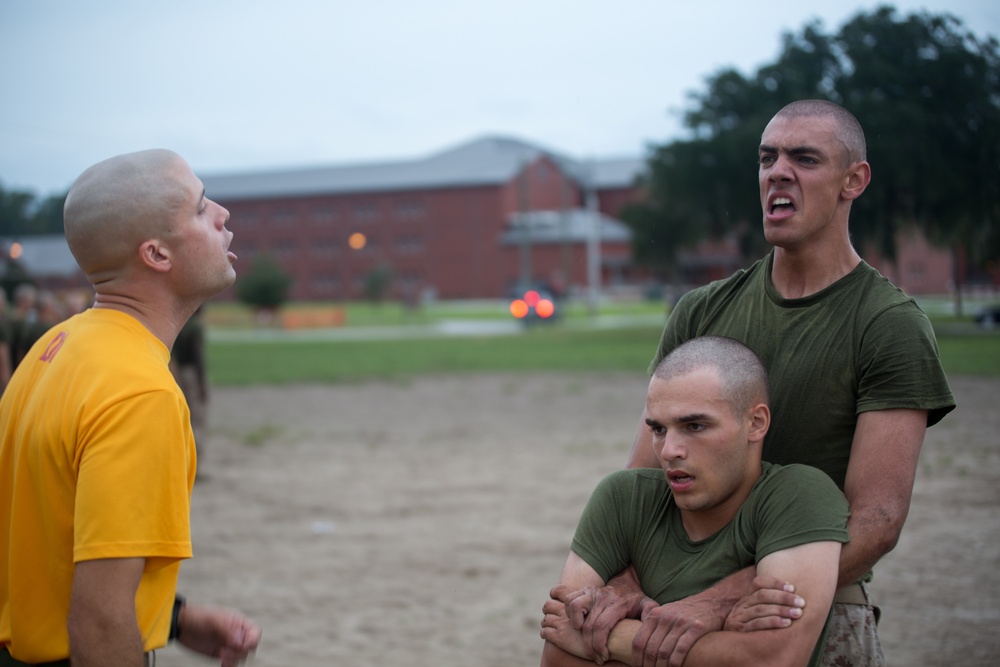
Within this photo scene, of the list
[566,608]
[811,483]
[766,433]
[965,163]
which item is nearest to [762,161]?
[766,433]

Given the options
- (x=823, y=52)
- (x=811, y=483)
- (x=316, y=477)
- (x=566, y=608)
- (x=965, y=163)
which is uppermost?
(x=823, y=52)

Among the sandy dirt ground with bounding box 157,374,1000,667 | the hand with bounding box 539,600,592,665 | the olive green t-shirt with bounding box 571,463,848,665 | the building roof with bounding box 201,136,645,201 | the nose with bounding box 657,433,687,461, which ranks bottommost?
the sandy dirt ground with bounding box 157,374,1000,667

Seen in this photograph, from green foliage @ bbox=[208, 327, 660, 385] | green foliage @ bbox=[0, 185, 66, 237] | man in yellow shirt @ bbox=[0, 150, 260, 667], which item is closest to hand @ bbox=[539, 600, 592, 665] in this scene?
man in yellow shirt @ bbox=[0, 150, 260, 667]

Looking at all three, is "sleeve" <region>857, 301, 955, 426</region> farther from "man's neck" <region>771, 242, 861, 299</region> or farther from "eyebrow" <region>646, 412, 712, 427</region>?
"eyebrow" <region>646, 412, 712, 427</region>

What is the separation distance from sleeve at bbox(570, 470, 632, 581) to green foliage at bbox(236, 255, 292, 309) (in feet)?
157

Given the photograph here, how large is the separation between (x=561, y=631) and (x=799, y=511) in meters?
0.67

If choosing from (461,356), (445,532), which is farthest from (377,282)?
(445,532)

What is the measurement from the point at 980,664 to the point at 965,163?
13104 mm

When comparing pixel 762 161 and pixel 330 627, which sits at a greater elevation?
pixel 762 161

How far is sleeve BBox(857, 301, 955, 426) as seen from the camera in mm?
2410

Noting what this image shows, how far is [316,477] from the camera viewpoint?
10883 millimetres

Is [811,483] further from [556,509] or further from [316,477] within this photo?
[316,477]

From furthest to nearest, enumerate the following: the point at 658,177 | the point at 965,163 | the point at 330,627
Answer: the point at 658,177 → the point at 965,163 → the point at 330,627

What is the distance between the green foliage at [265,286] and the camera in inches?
1927
